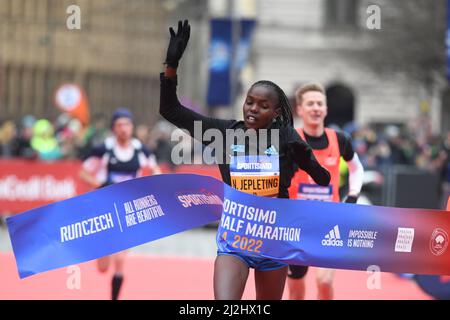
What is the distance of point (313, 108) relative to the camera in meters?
8.48

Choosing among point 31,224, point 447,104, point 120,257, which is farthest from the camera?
point 447,104

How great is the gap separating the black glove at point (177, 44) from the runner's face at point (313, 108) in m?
2.39

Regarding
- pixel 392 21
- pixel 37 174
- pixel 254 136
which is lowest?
pixel 37 174

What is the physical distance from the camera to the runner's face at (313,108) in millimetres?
8469

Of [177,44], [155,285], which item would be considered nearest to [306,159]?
[177,44]

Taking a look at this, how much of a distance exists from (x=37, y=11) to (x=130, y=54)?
11353mm

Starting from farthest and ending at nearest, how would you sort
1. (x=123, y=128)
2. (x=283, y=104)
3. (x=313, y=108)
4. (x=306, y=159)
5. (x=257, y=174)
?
1. (x=123, y=128)
2. (x=313, y=108)
3. (x=283, y=104)
4. (x=257, y=174)
5. (x=306, y=159)

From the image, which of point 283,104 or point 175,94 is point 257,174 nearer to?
point 283,104

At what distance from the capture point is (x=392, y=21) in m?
33.8

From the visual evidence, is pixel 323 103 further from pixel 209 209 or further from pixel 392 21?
pixel 392 21

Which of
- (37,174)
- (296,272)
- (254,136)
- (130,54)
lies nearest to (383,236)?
(254,136)

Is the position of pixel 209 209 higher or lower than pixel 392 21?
lower

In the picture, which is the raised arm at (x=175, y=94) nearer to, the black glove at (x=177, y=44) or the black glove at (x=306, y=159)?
the black glove at (x=177, y=44)

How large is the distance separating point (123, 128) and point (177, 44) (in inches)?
160
